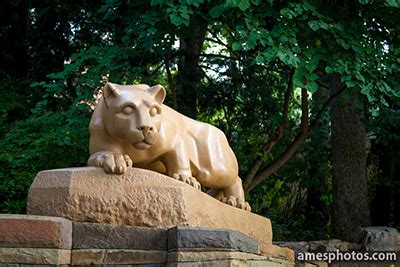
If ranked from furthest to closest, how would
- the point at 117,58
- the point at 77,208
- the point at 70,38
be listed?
the point at 70,38 < the point at 117,58 < the point at 77,208

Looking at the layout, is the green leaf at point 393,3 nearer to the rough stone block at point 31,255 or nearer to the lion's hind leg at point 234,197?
the lion's hind leg at point 234,197

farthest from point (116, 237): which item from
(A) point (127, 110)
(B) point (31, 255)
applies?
(A) point (127, 110)

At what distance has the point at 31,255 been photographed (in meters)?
3.21

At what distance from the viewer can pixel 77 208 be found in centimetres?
370

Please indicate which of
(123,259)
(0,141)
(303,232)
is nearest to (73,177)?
(123,259)

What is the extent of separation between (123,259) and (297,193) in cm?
940

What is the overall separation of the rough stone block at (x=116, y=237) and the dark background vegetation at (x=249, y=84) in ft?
9.83

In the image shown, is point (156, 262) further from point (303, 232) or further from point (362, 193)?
point (303, 232)

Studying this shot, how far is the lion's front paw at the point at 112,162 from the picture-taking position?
3799 mm

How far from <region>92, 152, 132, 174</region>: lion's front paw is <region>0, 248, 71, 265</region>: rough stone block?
70 centimetres

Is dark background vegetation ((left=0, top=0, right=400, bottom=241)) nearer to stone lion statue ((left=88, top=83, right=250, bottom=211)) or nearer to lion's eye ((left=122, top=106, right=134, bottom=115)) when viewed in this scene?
stone lion statue ((left=88, top=83, right=250, bottom=211))

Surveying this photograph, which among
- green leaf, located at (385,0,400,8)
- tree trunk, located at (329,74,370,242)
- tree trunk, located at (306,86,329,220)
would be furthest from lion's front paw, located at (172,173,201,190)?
tree trunk, located at (306,86,329,220)

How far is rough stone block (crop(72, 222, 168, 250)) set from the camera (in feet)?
11.4

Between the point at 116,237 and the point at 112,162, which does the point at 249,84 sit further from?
the point at 116,237
